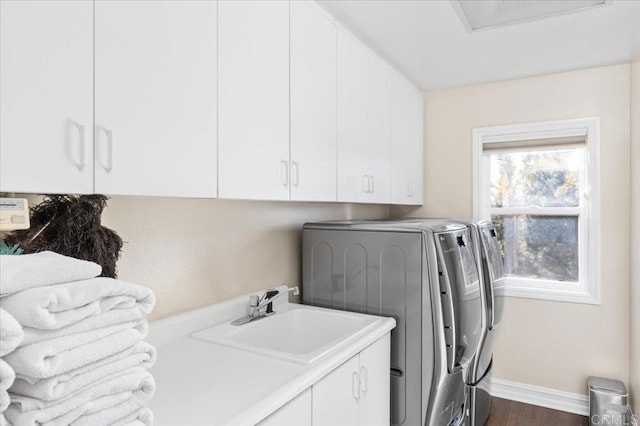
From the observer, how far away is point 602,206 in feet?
9.09

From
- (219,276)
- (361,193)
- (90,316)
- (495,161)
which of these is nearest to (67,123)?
(90,316)

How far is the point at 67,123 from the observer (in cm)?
91

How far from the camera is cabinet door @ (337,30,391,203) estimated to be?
6.75 ft

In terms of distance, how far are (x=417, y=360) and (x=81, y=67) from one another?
5.48 ft

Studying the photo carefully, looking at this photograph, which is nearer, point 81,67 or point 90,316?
point 90,316

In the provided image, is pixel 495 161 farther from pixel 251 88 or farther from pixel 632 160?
pixel 251 88

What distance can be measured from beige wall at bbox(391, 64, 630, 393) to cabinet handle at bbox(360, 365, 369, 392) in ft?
6.12

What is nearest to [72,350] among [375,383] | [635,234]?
[375,383]

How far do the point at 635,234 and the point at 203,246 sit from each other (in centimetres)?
247

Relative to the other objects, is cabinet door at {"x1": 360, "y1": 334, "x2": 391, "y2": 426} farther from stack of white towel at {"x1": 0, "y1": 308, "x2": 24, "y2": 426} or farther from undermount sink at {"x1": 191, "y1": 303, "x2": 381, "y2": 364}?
stack of white towel at {"x1": 0, "y1": 308, "x2": 24, "y2": 426}

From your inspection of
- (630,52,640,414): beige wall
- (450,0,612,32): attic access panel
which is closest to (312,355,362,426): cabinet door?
(450,0,612,32): attic access panel

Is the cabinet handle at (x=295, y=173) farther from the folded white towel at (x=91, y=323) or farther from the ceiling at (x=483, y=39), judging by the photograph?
the folded white towel at (x=91, y=323)

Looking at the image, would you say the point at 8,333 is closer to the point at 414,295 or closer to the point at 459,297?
the point at 414,295

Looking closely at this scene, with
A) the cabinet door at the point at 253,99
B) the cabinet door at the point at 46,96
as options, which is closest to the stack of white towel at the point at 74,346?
the cabinet door at the point at 46,96
